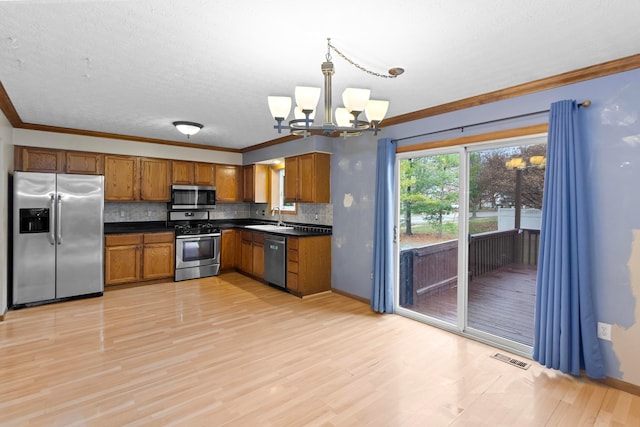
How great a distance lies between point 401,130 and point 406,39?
1906mm

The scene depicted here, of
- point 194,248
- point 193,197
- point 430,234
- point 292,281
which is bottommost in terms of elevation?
point 292,281

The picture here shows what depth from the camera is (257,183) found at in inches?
251

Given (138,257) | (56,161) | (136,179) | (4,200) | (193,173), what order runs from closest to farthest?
(4,200) < (56,161) < (138,257) < (136,179) < (193,173)

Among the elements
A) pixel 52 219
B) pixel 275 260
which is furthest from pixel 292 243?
pixel 52 219

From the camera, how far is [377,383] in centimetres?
251

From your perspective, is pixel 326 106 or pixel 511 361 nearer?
pixel 326 106

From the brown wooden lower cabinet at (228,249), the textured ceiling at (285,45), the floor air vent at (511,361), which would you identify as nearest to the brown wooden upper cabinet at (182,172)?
the brown wooden lower cabinet at (228,249)

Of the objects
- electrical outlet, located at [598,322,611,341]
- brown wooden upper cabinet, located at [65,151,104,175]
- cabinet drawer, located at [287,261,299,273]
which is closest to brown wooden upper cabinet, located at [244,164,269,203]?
cabinet drawer, located at [287,261,299,273]

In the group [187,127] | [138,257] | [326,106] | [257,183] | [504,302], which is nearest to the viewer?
[326,106]

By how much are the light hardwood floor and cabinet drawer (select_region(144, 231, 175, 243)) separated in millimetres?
1507

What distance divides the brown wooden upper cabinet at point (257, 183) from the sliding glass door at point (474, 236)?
10.4ft

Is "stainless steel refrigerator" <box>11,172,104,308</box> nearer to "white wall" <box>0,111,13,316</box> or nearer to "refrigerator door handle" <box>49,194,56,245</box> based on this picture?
"refrigerator door handle" <box>49,194,56,245</box>

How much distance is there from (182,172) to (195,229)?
1094 mm

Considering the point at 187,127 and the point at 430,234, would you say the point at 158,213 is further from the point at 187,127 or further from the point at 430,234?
the point at 430,234
